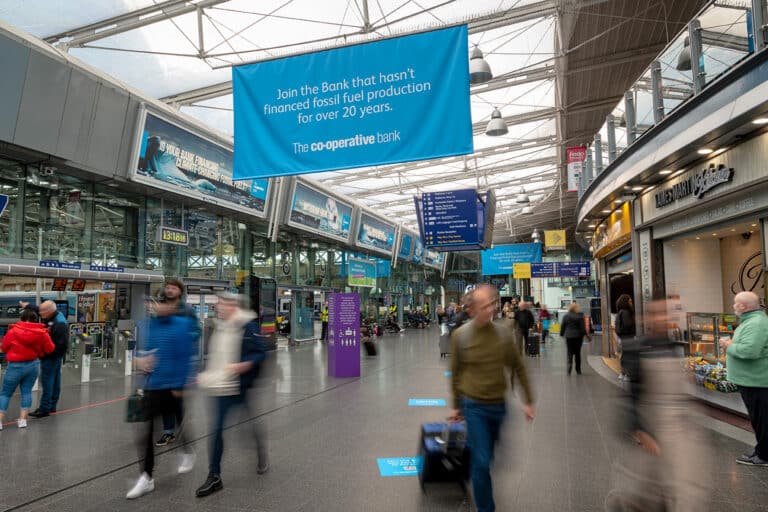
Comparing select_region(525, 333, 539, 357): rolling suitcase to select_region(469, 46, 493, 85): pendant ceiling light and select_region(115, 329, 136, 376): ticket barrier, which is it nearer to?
select_region(469, 46, 493, 85): pendant ceiling light

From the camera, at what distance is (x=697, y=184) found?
752cm

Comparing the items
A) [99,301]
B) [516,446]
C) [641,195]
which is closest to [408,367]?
[641,195]

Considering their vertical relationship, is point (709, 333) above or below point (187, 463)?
above

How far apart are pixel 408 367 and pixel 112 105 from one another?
8887mm

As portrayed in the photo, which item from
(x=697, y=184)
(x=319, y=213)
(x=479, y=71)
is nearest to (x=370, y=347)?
(x=319, y=213)

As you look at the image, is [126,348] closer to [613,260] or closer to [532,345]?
[532,345]

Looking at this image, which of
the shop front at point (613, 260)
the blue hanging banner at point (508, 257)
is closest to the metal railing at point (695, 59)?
the shop front at point (613, 260)

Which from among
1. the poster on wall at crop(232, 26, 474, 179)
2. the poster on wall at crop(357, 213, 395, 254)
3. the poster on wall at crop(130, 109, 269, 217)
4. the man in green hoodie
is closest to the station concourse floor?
the man in green hoodie

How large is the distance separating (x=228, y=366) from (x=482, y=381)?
2191 mm

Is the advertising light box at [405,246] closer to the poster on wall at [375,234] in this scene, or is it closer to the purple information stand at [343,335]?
the poster on wall at [375,234]

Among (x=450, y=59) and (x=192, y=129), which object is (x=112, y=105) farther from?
(x=450, y=59)

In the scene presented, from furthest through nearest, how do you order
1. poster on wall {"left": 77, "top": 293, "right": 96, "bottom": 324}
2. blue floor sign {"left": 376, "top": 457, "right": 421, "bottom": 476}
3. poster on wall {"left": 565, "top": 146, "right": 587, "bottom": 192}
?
poster on wall {"left": 565, "top": 146, "right": 587, "bottom": 192}, poster on wall {"left": 77, "top": 293, "right": 96, "bottom": 324}, blue floor sign {"left": 376, "top": 457, "right": 421, "bottom": 476}

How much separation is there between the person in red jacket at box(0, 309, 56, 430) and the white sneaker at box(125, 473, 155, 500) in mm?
3334

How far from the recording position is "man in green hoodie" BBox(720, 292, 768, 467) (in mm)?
4523
